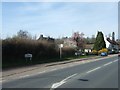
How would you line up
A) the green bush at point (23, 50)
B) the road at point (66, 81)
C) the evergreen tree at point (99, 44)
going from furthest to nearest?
1. the evergreen tree at point (99, 44)
2. the green bush at point (23, 50)
3. the road at point (66, 81)

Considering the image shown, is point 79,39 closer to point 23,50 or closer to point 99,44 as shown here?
point 99,44

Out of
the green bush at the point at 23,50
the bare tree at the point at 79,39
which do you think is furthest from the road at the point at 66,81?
the bare tree at the point at 79,39

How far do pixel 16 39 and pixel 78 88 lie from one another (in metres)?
29.8

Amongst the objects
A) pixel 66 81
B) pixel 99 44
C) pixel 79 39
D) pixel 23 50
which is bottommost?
pixel 99 44

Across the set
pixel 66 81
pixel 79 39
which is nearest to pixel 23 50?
pixel 66 81

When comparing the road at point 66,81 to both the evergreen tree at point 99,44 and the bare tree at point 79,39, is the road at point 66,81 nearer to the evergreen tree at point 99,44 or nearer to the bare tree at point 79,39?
the bare tree at point 79,39

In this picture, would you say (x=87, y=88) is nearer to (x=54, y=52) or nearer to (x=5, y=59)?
(x=5, y=59)

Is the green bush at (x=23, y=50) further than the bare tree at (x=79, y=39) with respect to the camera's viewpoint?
No

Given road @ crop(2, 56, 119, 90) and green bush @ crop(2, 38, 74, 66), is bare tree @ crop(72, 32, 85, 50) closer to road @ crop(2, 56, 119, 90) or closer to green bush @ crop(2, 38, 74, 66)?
green bush @ crop(2, 38, 74, 66)

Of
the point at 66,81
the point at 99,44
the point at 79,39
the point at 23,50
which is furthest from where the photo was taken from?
the point at 79,39

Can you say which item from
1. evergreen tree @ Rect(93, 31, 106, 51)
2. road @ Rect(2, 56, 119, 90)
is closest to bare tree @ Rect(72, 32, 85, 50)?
evergreen tree @ Rect(93, 31, 106, 51)

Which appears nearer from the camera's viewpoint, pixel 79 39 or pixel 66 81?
pixel 66 81

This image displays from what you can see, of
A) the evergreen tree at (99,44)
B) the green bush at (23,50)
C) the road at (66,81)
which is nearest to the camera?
the road at (66,81)

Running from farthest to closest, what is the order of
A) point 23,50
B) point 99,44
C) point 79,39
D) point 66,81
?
point 79,39 → point 99,44 → point 23,50 → point 66,81
